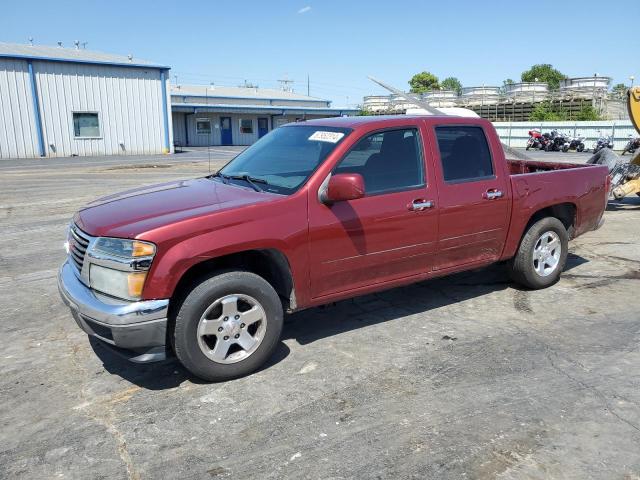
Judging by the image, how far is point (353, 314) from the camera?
5.18 m

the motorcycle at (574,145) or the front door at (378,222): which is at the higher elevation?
the front door at (378,222)

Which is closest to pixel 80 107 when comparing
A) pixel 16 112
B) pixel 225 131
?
pixel 16 112

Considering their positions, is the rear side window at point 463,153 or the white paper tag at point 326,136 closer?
the white paper tag at point 326,136

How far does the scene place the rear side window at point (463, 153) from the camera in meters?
4.87

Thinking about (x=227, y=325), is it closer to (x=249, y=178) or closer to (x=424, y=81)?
(x=249, y=178)

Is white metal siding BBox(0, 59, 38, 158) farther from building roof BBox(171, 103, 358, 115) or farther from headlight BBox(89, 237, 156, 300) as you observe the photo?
headlight BBox(89, 237, 156, 300)

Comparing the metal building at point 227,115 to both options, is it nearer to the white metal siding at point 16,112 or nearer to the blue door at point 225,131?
the blue door at point 225,131

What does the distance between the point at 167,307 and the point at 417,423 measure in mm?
1740

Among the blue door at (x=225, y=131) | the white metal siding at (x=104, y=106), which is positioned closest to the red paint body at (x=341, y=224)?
the white metal siding at (x=104, y=106)

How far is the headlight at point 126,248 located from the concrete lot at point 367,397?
994mm

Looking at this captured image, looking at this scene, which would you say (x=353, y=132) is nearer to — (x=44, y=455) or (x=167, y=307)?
(x=167, y=307)

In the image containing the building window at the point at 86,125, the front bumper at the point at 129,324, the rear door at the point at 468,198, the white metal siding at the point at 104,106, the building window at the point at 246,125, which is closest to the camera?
the front bumper at the point at 129,324

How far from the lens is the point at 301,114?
51406mm

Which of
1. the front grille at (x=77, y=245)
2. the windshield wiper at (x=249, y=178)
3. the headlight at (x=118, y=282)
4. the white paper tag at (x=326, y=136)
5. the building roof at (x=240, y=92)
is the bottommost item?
the headlight at (x=118, y=282)
